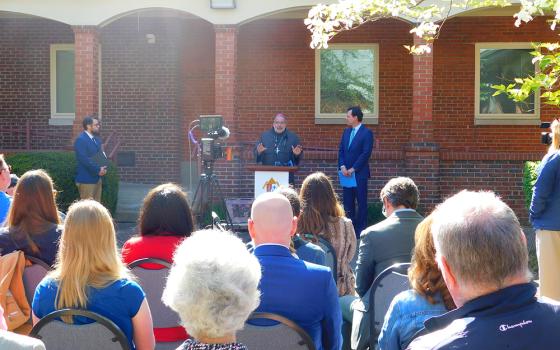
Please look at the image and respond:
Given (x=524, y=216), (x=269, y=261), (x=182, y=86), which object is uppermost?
(x=182, y=86)

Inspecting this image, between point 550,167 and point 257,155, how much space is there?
575cm

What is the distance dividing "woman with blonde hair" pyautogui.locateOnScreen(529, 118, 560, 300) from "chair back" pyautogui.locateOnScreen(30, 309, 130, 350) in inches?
175

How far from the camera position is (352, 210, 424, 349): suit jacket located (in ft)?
15.2

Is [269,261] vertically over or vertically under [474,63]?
under

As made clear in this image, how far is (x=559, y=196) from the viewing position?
6.56 metres

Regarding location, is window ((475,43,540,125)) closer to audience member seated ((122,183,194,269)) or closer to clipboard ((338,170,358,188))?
clipboard ((338,170,358,188))

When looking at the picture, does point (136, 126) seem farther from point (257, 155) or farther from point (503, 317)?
point (503, 317)

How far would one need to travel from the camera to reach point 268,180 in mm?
11094

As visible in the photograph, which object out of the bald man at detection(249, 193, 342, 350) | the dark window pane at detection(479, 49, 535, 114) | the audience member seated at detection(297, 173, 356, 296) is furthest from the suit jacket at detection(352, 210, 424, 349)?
the dark window pane at detection(479, 49, 535, 114)

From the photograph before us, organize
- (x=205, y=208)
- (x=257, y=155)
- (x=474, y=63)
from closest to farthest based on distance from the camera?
1. (x=205, y=208)
2. (x=257, y=155)
3. (x=474, y=63)

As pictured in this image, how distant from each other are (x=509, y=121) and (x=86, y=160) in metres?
7.91

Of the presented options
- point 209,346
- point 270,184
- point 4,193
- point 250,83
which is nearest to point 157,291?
point 209,346

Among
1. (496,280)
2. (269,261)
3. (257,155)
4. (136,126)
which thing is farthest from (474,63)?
(496,280)

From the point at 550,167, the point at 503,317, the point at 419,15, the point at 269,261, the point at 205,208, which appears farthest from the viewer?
the point at 205,208
